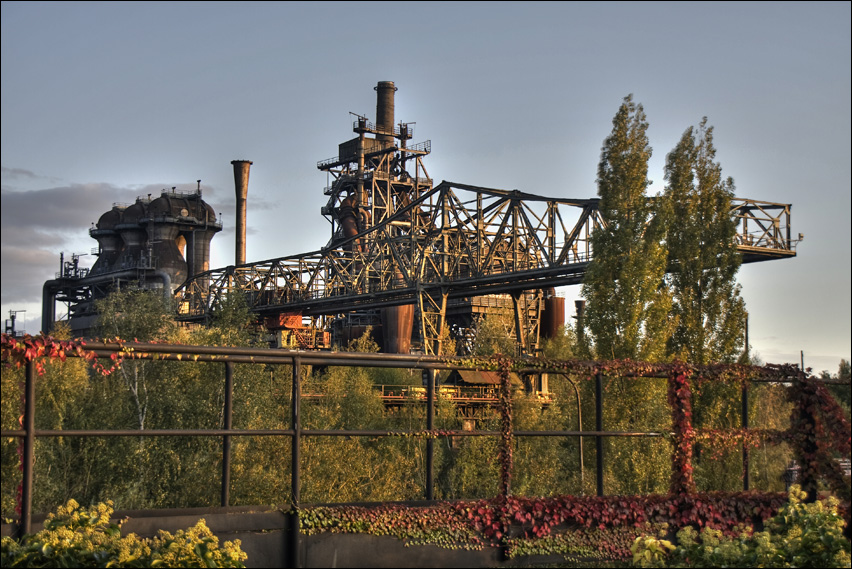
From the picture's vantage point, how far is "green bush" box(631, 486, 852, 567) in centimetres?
806

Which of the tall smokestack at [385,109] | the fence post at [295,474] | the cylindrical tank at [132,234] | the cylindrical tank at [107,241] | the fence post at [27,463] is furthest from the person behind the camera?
the cylindrical tank at [107,241]

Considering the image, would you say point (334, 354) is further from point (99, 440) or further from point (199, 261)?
point (199, 261)

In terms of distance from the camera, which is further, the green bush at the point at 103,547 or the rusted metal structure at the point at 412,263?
the rusted metal structure at the point at 412,263

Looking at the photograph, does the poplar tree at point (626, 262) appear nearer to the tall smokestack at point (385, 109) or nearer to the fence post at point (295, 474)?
the fence post at point (295, 474)

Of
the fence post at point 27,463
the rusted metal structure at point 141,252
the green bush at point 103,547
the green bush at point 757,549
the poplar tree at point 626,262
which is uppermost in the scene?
the rusted metal structure at point 141,252

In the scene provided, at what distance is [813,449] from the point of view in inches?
377

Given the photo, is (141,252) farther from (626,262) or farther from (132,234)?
(626,262)

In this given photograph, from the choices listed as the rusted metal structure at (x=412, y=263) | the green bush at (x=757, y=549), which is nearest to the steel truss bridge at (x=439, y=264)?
the rusted metal structure at (x=412, y=263)

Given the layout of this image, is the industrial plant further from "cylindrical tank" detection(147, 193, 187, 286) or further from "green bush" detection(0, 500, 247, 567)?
"green bush" detection(0, 500, 247, 567)

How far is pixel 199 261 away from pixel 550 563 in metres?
90.2

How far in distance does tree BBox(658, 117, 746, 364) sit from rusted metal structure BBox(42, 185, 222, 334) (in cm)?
6319

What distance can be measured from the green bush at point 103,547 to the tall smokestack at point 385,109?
285 ft

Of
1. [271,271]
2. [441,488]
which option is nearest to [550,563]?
[441,488]

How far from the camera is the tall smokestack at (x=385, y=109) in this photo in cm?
9225
